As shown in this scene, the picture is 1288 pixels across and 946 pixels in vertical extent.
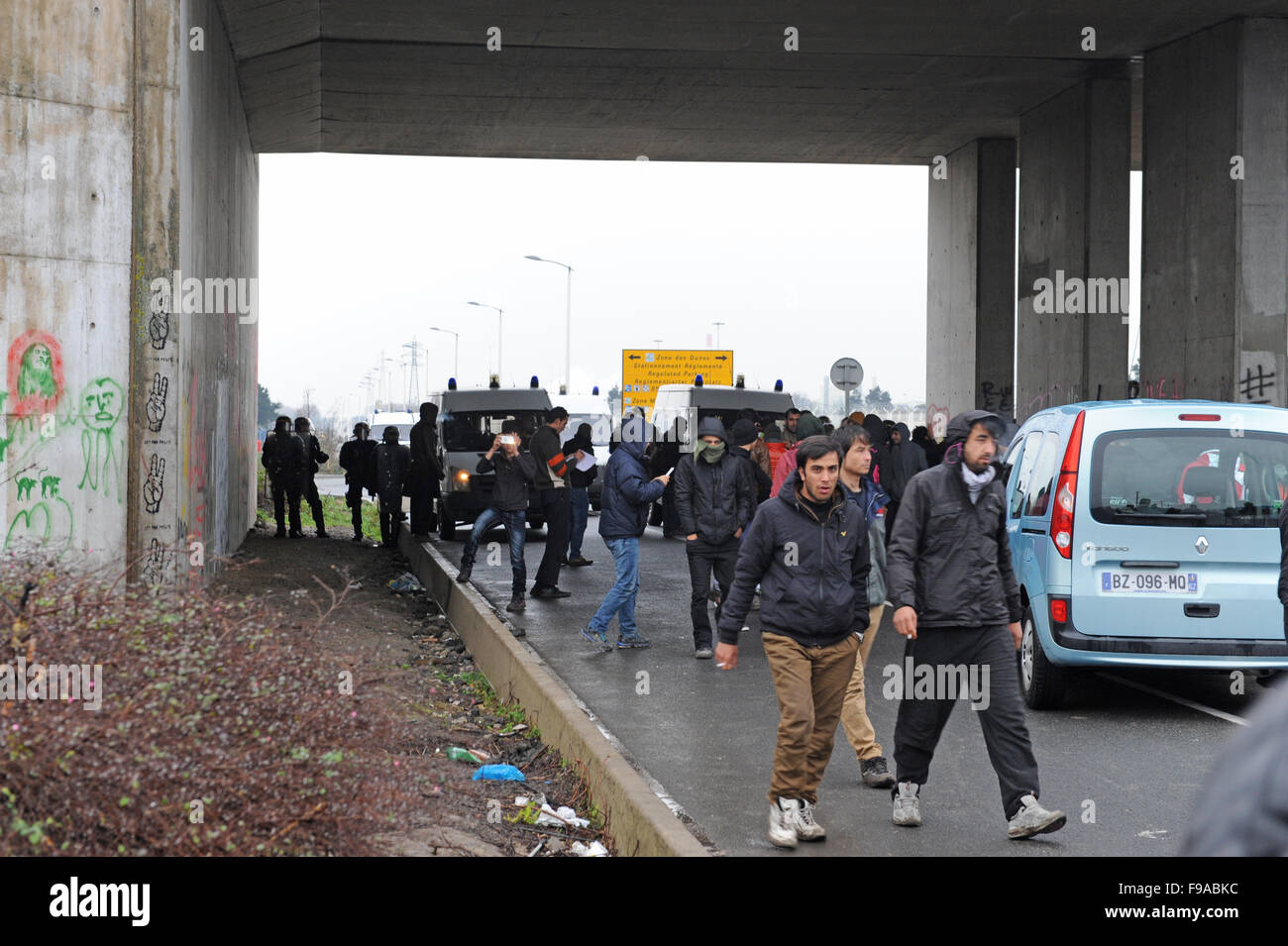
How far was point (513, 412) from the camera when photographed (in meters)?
24.0

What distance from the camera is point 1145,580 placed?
8.98m

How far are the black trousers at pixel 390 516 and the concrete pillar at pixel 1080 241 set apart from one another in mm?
10458

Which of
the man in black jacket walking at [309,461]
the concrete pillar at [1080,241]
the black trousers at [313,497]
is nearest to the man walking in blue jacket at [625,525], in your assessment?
the man in black jacket walking at [309,461]

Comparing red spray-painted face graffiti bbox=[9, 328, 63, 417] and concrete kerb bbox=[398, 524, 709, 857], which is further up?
red spray-painted face graffiti bbox=[9, 328, 63, 417]

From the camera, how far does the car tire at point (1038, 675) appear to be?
30.7 feet

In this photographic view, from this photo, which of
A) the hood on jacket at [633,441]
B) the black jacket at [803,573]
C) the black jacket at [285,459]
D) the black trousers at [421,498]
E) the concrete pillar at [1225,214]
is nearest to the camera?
the black jacket at [803,573]

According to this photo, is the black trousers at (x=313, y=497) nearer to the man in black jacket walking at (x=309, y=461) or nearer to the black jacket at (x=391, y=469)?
the man in black jacket walking at (x=309, y=461)

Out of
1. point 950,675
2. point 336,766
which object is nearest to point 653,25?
point 950,675

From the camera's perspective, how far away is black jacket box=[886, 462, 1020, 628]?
656cm

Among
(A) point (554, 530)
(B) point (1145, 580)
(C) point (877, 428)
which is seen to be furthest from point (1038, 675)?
(C) point (877, 428)

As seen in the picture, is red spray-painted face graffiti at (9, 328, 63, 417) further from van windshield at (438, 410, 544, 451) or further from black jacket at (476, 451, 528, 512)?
van windshield at (438, 410, 544, 451)

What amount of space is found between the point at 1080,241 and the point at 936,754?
16490 millimetres

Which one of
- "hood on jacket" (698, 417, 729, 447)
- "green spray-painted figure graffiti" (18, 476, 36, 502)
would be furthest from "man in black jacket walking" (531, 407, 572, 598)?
"green spray-painted figure graffiti" (18, 476, 36, 502)

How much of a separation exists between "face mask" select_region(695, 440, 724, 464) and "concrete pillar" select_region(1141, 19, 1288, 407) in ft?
31.0
